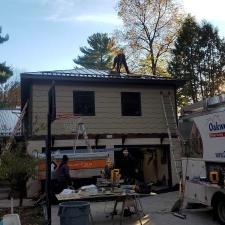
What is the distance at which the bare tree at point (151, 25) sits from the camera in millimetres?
35719

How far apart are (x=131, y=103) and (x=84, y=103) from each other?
2.50 meters

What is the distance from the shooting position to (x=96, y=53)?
5516 cm

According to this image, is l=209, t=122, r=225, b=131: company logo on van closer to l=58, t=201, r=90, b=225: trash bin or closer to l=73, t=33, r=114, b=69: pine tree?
l=58, t=201, r=90, b=225: trash bin

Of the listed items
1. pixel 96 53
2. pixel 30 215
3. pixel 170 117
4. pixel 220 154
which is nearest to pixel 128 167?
pixel 170 117

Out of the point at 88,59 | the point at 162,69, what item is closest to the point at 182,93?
the point at 162,69

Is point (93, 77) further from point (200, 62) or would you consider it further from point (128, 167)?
point (200, 62)

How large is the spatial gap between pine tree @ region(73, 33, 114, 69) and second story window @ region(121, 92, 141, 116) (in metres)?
31.7

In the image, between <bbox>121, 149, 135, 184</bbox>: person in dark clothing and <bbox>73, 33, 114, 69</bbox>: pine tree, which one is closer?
<bbox>121, 149, 135, 184</bbox>: person in dark clothing

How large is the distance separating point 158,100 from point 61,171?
8074 millimetres

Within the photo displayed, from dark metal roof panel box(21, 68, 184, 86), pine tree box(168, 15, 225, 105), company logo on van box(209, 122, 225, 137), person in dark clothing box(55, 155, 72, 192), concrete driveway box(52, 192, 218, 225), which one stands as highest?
pine tree box(168, 15, 225, 105)

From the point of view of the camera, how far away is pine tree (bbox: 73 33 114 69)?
54.2 metres

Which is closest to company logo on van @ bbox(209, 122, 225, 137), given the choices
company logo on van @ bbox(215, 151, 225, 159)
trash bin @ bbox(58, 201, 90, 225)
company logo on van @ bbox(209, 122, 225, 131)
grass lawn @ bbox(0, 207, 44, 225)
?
company logo on van @ bbox(209, 122, 225, 131)

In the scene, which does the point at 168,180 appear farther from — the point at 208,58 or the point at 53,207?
the point at 208,58

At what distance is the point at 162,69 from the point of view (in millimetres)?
36844
